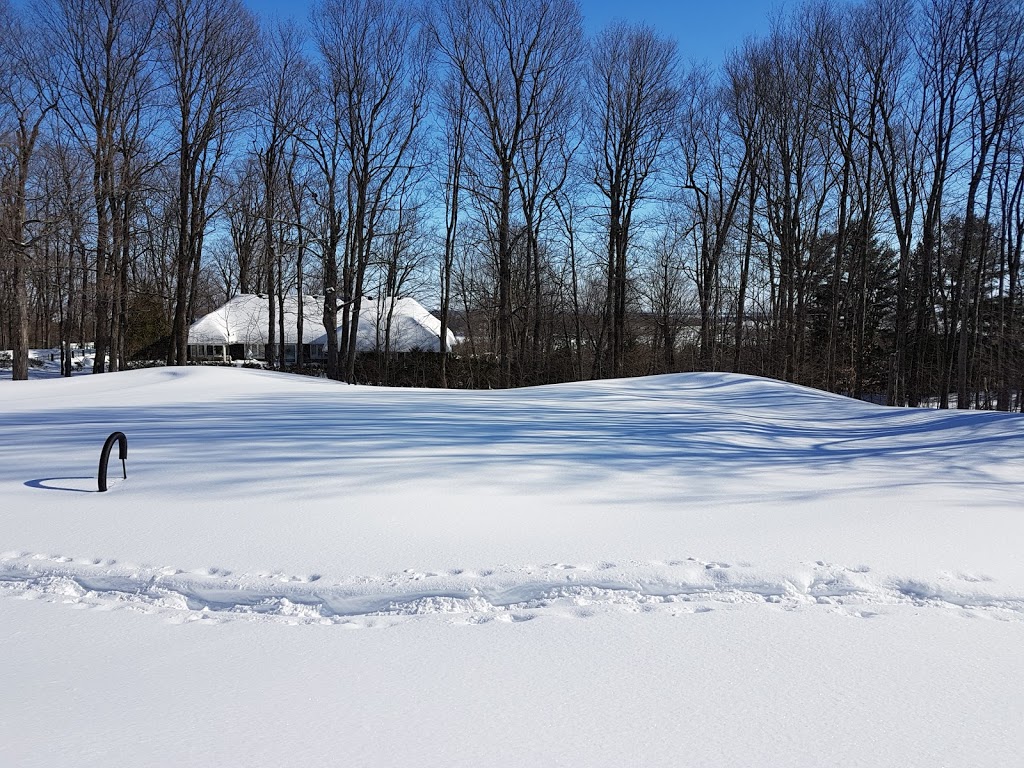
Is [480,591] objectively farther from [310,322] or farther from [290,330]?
[310,322]

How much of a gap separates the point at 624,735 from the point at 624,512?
267 centimetres

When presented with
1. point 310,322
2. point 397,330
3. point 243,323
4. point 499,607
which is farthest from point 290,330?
point 499,607

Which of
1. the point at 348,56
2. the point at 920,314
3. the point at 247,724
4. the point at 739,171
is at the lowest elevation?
the point at 247,724

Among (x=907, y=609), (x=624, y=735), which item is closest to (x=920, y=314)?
(x=907, y=609)

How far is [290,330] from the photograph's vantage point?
39.3 meters

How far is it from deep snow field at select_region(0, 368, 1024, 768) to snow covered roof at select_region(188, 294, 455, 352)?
28.8m

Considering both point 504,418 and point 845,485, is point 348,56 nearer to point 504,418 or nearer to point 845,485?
point 504,418

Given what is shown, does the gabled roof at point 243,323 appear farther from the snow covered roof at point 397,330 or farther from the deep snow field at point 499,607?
the deep snow field at point 499,607

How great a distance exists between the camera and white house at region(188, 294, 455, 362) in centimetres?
3566

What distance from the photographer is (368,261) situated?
1025 inches

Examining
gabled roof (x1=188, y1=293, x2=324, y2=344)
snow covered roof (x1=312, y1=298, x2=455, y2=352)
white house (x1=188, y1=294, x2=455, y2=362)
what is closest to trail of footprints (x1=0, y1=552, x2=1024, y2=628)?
snow covered roof (x1=312, y1=298, x2=455, y2=352)

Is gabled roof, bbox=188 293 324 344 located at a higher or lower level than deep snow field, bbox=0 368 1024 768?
higher

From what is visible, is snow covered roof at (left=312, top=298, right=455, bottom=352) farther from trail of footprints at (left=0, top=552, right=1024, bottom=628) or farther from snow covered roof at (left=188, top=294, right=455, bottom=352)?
trail of footprints at (left=0, top=552, right=1024, bottom=628)

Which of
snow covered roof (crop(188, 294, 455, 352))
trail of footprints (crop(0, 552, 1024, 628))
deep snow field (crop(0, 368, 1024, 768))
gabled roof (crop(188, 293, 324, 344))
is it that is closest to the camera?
deep snow field (crop(0, 368, 1024, 768))
